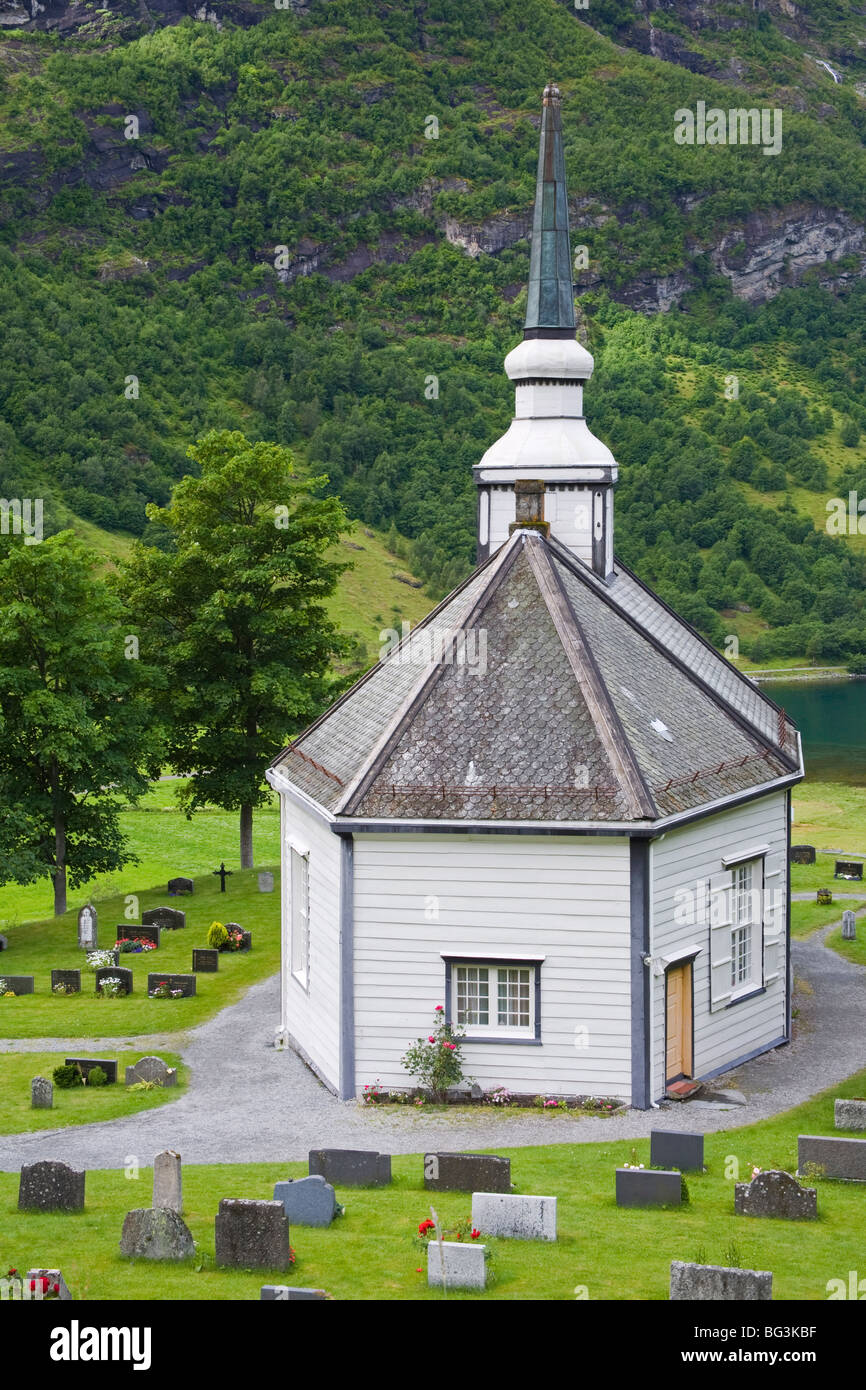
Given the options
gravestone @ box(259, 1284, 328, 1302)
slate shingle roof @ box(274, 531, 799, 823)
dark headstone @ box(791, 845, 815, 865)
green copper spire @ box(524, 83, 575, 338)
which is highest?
green copper spire @ box(524, 83, 575, 338)

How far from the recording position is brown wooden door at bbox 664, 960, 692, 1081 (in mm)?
29312

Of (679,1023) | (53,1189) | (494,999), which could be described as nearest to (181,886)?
(494,999)

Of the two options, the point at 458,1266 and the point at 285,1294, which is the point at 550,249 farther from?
the point at 285,1294

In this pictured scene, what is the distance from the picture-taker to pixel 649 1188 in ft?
73.7

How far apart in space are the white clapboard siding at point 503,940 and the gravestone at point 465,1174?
5.80m

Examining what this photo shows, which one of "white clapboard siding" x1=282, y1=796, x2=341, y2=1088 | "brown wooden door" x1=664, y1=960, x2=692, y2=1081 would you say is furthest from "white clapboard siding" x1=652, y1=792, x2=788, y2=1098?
"white clapboard siding" x1=282, y1=796, x2=341, y2=1088

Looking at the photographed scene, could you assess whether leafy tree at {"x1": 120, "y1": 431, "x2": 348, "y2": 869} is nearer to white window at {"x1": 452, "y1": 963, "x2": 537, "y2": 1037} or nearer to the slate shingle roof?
the slate shingle roof

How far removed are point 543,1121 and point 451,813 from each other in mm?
5139

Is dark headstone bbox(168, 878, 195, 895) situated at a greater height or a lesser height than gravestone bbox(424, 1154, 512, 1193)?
greater

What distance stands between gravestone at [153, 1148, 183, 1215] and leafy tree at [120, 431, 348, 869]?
96.2 ft

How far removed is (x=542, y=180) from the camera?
37438 millimetres

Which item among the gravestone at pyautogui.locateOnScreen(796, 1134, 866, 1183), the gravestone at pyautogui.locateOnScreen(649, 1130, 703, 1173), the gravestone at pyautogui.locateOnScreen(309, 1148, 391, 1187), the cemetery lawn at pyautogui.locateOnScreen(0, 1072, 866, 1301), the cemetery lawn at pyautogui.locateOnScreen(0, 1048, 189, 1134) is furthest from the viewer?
the cemetery lawn at pyautogui.locateOnScreen(0, 1048, 189, 1134)

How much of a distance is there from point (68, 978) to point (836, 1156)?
19.8 metres
